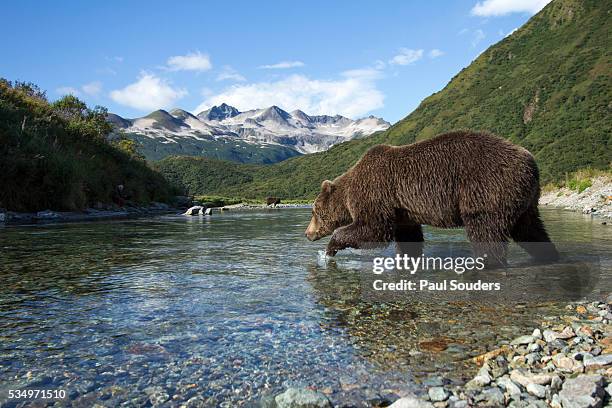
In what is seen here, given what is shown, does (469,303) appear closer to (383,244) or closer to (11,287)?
(383,244)

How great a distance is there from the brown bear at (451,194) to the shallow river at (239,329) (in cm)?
67

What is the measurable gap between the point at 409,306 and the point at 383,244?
2706 mm

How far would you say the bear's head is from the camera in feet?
31.8

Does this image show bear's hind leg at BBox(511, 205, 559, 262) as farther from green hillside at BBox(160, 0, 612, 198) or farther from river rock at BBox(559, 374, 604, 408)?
green hillside at BBox(160, 0, 612, 198)

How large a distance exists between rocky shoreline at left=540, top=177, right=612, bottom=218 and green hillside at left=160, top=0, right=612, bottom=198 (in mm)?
15101

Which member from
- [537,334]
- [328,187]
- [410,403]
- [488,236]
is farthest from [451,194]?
[410,403]

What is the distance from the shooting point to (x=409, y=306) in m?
5.83

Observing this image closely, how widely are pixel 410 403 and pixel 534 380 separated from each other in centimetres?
105

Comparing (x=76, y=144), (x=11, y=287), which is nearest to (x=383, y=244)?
(x=11, y=287)

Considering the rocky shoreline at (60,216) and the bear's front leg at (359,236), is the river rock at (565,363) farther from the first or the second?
the rocky shoreline at (60,216)

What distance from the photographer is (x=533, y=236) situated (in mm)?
8266

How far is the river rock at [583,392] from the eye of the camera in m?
3.07

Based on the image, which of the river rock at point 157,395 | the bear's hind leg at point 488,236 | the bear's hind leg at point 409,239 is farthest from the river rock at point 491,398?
the bear's hind leg at point 409,239

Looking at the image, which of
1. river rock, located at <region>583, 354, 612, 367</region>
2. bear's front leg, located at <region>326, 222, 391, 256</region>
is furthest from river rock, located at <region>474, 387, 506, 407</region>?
bear's front leg, located at <region>326, 222, 391, 256</region>
